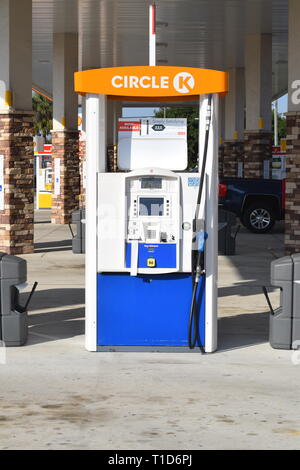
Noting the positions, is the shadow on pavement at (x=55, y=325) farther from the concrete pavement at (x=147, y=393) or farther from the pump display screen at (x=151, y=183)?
the pump display screen at (x=151, y=183)

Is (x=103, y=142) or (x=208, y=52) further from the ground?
(x=208, y=52)

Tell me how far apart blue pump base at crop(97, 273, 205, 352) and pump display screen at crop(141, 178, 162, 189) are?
0.88 m

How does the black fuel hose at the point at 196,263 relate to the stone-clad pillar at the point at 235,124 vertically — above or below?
below

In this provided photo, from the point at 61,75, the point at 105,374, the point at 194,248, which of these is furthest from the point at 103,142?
the point at 61,75

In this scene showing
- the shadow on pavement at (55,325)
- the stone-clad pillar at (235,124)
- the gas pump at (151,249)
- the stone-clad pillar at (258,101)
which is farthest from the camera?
the stone-clad pillar at (235,124)

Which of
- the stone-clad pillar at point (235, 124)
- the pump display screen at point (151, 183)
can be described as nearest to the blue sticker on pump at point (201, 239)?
the pump display screen at point (151, 183)

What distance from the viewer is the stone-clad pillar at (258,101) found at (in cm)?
2872

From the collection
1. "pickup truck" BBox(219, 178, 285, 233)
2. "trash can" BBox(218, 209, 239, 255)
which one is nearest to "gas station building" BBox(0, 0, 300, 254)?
"trash can" BBox(218, 209, 239, 255)

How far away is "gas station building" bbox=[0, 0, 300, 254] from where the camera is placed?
18609 mm

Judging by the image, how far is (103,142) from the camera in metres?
9.26

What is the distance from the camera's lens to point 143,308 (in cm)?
924

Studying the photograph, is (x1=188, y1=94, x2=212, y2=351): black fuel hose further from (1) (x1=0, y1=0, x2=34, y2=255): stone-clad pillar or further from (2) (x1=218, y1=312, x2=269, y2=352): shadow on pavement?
(1) (x1=0, y1=0, x2=34, y2=255): stone-clad pillar

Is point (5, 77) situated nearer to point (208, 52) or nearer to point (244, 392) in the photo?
point (244, 392)

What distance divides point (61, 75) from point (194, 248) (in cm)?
2053
